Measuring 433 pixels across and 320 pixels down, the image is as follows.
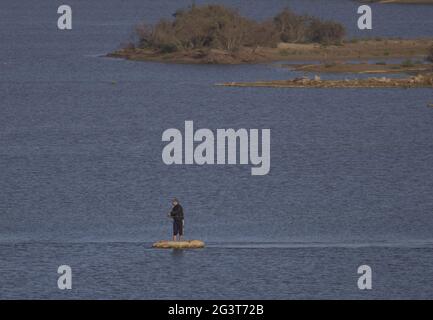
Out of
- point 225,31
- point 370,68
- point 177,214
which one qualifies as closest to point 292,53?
point 225,31

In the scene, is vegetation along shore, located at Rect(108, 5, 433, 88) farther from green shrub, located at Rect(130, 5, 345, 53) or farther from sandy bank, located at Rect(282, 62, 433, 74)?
sandy bank, located at Rect(282, 62, 433, 74)

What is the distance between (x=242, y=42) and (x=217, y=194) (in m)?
89.3

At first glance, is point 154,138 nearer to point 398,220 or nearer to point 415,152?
point 415,152

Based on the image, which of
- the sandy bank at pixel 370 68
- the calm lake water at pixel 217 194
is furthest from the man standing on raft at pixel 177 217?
the sandy bank at pixel 370 68

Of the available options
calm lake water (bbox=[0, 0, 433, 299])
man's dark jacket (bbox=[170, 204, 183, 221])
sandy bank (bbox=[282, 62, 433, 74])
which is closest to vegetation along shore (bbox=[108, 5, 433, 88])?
sandy bank (bbox=[282, 62, 433, 74])

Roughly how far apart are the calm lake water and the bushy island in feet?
57.8

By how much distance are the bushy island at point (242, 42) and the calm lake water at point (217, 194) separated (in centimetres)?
1760

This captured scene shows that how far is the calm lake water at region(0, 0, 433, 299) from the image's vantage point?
2506 inches

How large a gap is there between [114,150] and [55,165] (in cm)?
955

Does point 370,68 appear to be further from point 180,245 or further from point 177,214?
point 177,214

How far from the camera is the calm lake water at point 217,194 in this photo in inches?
2506

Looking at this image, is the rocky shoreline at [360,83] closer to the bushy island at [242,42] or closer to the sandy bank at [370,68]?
the sandy bank at [370,68]

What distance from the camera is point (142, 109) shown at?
135 meters
